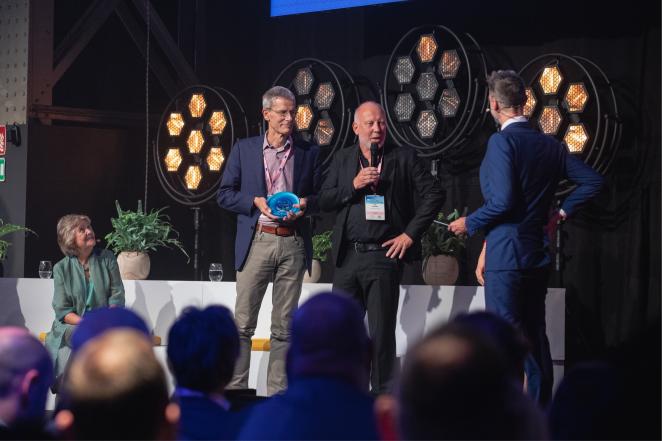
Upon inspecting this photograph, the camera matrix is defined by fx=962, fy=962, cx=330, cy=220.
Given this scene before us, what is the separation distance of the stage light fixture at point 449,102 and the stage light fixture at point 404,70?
0.27 m

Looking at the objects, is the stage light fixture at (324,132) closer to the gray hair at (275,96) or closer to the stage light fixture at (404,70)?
the stage light fixture at (404,70)

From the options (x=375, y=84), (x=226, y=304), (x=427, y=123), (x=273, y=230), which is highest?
(x=375, y=84)

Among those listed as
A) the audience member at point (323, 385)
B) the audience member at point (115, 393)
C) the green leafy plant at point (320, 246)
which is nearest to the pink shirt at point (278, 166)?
the green leafy plant at point (320, 246)

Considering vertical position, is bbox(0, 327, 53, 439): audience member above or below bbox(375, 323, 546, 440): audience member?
below

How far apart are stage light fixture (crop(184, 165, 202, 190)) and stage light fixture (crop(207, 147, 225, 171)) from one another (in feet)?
0.40

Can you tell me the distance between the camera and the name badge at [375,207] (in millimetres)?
4734

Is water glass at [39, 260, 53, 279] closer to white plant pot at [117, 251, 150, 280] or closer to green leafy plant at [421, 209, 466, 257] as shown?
white plant pot at [117, 251, 150, 280]

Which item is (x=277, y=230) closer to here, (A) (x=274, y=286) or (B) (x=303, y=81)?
(A) (x=274, y=286)

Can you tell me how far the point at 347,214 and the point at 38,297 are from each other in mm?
2615

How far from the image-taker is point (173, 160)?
760 centimetres

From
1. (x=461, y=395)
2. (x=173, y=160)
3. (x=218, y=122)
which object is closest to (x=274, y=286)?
(x=218, y=122)

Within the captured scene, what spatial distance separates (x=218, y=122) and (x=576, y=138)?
2.79 metres

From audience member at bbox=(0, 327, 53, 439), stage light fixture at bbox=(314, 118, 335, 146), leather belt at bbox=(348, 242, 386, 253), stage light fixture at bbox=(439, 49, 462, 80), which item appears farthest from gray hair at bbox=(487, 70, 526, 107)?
stage light fixture at bbox=(314, 118, 335, 146)

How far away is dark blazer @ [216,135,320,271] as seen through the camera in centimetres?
512
